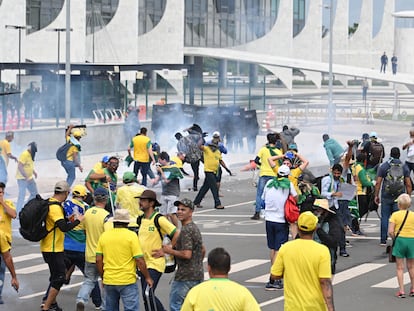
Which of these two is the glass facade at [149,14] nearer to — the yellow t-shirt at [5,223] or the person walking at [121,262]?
the yellow t-shirt at [5,223]

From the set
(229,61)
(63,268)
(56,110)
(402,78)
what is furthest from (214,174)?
(229,61)

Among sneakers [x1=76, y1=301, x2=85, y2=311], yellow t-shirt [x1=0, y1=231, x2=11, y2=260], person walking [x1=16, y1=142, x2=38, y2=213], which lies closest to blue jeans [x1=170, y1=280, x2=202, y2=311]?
→ sneakers [x1=76, y1=301, x2=85, y2=311]

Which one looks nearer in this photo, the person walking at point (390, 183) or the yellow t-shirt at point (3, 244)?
the yellow t-shirt at point (3, 244)

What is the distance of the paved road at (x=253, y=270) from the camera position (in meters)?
15.0

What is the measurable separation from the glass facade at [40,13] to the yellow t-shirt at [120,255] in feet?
176

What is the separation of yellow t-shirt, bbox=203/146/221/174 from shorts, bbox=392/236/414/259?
31.3ft

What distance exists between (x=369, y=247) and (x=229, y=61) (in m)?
70.0

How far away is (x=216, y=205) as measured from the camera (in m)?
25.1

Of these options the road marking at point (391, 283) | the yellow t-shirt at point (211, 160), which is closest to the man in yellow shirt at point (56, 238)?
the road marking at point (391, 283)

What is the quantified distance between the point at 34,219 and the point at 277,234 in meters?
→ 3.74

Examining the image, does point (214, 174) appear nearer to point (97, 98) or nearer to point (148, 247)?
point (148, 247)

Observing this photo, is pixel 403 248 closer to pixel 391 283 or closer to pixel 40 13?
pixel 391 283

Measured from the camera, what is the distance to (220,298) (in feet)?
27.5

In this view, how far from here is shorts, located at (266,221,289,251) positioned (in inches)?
629
